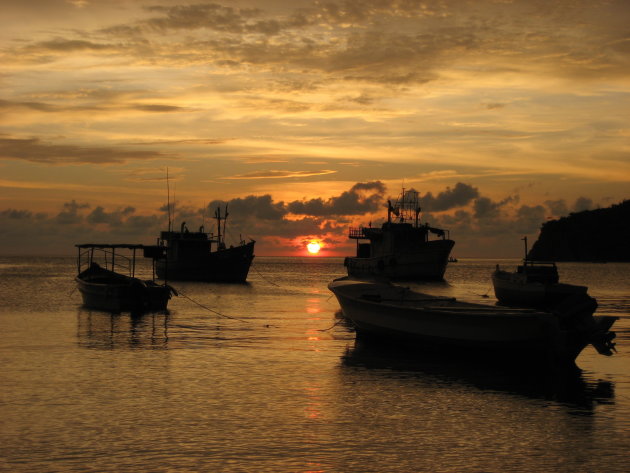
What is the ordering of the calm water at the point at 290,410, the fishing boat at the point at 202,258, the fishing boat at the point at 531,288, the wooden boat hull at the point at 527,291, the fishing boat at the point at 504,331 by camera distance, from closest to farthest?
the calm water at the point at 290,410, the fishing boat at the point at 504,331, the wooden boat hull at the point at 527,291, the fishing boat at the point at 531,288, the fishing boat at the point at 202,258

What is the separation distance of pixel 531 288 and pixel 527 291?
0.43 meters

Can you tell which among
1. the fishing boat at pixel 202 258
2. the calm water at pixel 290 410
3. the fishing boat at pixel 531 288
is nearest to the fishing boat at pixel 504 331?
the calm water at pixel 290 410

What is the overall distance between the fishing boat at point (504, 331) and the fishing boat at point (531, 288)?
2682cm

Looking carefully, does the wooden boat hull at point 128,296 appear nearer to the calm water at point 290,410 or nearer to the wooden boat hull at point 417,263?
the calm water at point 290,410

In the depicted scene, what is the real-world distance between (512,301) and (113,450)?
162 feet

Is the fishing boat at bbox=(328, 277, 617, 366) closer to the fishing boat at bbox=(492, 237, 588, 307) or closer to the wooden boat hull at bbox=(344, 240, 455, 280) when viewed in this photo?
the fishing boat at bbox=(492, 237, 588, 307)

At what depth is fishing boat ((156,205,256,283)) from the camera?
102 m

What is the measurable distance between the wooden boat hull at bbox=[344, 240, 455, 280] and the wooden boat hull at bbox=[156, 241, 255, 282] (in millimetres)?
18760

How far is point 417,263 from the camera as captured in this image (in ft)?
361

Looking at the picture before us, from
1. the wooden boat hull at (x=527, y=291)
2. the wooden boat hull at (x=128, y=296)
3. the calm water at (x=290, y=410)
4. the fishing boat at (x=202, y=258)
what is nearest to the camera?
the calm water at (x=290, y=410)

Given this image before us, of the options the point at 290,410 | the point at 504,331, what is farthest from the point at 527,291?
the point at 290,410

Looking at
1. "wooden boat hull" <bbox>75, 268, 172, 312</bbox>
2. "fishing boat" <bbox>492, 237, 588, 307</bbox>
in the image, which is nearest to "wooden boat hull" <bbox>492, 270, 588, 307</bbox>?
"fishing boat" <bbox>492, 237, 588, 307</bbox>

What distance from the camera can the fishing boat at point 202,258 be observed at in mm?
101688

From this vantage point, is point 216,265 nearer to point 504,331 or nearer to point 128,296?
point 128,296
